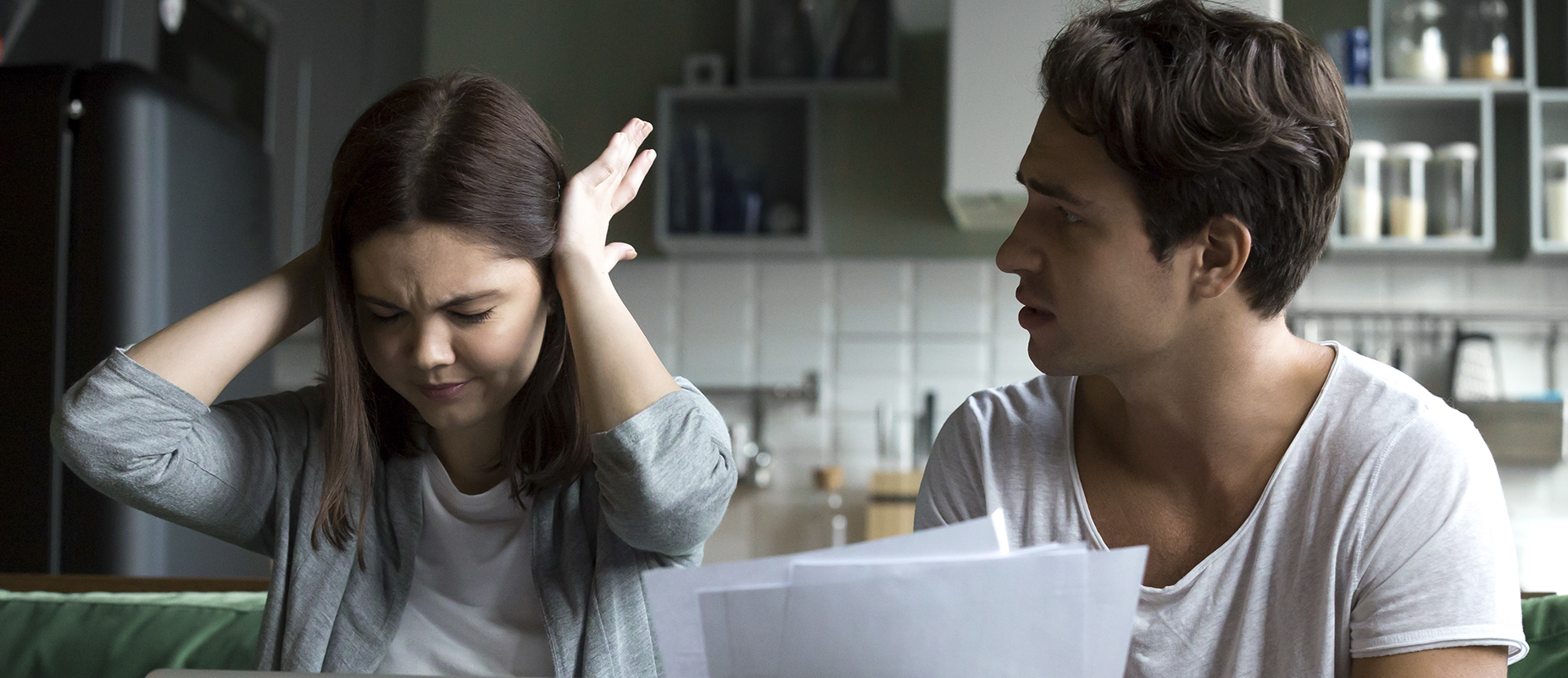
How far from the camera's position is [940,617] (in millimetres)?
613

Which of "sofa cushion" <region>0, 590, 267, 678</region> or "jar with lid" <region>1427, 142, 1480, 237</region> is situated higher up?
"jar with lid" <region>1427, 142, 1480, 237</region>

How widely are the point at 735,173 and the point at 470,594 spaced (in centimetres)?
215

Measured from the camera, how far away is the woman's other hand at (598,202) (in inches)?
42.1

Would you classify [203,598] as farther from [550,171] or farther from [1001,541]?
[1001,541]

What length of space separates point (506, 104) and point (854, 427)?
222 centimetres

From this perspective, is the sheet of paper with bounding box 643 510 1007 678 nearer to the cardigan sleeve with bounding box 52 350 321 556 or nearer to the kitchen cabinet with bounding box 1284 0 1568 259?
the cardigan sleeve with bounding box 52 350 321 556

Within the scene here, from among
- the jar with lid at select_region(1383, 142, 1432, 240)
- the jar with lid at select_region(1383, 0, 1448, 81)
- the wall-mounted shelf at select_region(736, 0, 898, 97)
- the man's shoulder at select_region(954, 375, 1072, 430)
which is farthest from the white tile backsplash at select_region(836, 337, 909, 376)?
the man's shoulder at select_region(954, 375, 1072, 430)

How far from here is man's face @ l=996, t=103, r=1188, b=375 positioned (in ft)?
3.16

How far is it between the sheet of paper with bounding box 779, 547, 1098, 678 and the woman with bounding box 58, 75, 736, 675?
388 mm

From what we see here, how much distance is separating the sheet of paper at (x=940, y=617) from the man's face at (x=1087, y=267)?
0.38m

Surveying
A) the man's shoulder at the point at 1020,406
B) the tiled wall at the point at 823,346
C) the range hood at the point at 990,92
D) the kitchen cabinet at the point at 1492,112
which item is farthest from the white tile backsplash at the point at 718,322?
the man's shoulder at the point at 1020,406

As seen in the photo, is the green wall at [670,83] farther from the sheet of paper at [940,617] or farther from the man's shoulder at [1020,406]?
the sheet of paper at [940,617]

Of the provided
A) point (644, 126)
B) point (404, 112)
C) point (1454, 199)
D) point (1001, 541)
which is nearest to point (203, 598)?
point (404, 112)

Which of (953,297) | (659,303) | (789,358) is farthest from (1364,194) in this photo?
(659,303)
